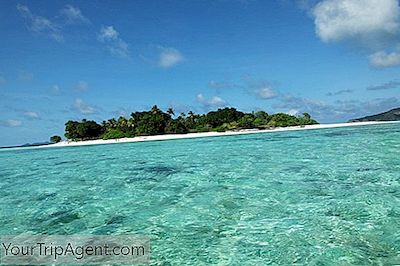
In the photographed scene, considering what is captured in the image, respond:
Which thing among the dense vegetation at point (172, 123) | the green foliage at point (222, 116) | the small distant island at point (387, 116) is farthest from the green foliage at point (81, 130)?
the small distant island at point (387, 116)

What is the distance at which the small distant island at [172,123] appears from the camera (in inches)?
2691

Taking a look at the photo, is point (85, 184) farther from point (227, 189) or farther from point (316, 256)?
point (316, 256)

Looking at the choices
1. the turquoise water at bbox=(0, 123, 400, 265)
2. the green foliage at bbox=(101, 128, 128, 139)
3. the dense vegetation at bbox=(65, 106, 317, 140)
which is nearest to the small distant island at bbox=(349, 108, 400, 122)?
the dense vegetation at bbox=(65, 106, 317, 140)

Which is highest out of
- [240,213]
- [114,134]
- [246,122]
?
[246,122]

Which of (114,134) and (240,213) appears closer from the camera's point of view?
(240,213)

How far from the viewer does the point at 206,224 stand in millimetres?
6848

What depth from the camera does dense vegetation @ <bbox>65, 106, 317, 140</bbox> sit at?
68.4 metres

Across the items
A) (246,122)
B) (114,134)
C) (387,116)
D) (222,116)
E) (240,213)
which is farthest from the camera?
(387,116)

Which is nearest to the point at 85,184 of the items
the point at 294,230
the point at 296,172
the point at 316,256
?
the point at 296,172

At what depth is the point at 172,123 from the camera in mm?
69250

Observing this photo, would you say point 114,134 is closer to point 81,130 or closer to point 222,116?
point 81,130

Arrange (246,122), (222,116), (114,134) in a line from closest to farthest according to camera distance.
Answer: (246,122) < (114,134) < (222,116)

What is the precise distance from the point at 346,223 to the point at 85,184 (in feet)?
31.5

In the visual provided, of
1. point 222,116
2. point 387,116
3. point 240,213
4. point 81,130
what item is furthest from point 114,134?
point 387,116
